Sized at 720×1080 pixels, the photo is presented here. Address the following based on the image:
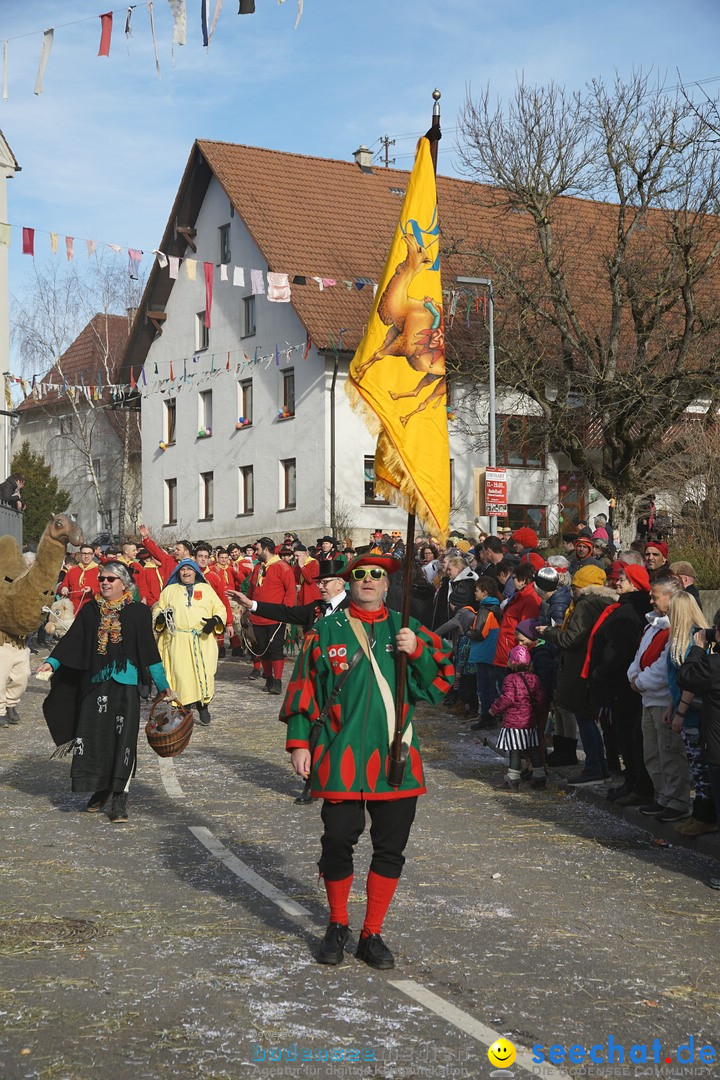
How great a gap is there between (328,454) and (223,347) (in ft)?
22.9

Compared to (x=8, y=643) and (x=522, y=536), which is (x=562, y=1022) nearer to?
(x=8, y=643)

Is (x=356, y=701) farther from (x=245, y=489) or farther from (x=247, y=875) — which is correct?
(x=245, y=489)

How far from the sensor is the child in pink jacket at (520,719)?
1159cm

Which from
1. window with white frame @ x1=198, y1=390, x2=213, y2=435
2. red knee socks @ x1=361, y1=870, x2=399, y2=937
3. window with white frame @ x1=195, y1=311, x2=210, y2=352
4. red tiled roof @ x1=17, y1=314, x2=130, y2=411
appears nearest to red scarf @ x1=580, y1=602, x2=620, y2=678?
red knee socks @ x1=361, y1=870, x2=399, y2=937

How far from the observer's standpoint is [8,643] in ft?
47.9

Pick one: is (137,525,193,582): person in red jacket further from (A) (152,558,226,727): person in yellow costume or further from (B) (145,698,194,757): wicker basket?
(B) (145,698,194,757): wicker basket

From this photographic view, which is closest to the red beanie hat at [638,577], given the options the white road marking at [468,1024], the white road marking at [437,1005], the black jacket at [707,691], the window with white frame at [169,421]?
the black jacket at [707,691]

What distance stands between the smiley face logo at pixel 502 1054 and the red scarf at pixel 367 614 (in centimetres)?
214

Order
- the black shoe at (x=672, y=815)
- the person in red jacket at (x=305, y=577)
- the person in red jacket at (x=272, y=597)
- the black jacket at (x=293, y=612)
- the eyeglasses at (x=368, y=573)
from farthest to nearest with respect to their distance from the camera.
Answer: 1. the person in red jacket at (x=305, y=577)
2. the person in red jacket at (x=272, y=597)
3. the black shoe at (x=672, y=815)
4. the black jacket at (x=293, y=612)
5. the eyeglasses at (x=368, y=573)

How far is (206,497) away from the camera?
154 ft

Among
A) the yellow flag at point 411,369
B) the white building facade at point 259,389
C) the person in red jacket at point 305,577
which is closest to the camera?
the yellow flag at point 411,369

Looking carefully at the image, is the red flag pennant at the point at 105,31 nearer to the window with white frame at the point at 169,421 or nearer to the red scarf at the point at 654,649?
the red scarf at the point at 654,649

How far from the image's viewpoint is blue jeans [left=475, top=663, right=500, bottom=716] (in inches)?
568

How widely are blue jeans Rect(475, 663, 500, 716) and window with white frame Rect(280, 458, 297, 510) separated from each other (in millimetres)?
27745
